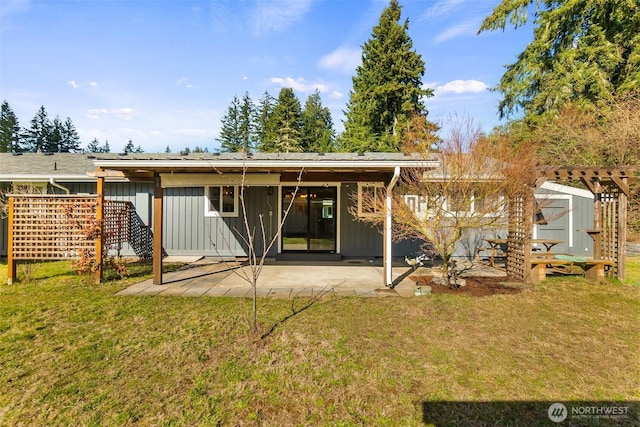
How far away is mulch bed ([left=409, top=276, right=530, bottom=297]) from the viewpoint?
505cm

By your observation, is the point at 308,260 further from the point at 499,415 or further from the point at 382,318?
the point at 499,415

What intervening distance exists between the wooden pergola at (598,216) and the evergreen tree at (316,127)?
78.0 ft

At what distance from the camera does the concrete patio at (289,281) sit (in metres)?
4.96

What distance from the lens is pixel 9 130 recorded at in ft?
127

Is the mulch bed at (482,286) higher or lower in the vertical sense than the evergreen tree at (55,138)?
lower

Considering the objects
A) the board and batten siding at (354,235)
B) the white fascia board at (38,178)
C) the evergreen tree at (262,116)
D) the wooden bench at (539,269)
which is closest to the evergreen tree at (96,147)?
the evergreen tree at (262,116)

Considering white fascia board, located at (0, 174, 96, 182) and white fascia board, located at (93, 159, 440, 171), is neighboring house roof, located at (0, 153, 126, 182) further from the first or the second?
white fascia board, located at (93, 159, 440, 171)

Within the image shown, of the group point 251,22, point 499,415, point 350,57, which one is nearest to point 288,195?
point 251,22

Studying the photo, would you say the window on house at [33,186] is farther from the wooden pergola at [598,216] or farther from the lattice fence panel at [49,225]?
the wooden pergola at [598,216]

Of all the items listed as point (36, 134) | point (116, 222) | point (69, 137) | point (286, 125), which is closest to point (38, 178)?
point (116, 222)

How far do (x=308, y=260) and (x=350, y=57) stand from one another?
68.2 ft

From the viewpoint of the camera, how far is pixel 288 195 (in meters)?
8.56

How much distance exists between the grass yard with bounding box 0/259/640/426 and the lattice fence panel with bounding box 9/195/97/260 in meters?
1.48

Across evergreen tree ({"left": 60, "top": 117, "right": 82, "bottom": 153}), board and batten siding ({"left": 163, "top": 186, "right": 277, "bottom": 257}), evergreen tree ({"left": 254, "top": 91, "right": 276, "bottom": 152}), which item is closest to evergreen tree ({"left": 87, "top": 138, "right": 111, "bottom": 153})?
evergreen tree ({"left": 60, "top": 117, "right": 82, "bottom": 153})
